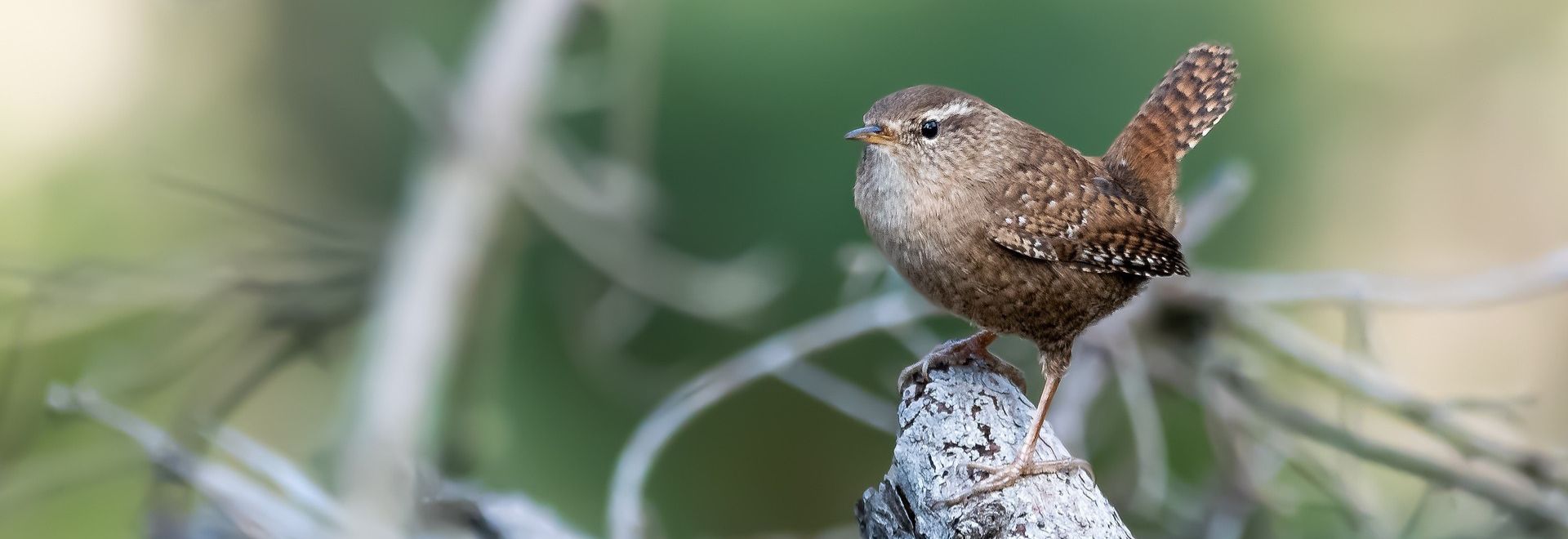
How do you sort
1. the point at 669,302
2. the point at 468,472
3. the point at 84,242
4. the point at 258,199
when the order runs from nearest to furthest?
the point at 468,472, the point at 669,302, the point at 84,242, the point at 258,199

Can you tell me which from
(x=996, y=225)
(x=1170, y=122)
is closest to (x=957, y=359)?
(x=996, y=225)

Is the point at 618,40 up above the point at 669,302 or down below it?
above

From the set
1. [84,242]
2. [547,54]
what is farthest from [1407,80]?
[84,242]

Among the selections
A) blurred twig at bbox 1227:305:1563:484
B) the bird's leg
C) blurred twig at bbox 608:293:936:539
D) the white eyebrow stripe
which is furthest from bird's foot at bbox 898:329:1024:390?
blurred twig at bbox 1227:305:1563:484

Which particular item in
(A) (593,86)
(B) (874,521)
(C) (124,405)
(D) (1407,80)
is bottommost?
(C) (124,405)

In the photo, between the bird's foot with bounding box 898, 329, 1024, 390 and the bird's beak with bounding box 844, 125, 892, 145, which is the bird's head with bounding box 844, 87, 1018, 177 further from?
the bird's foot with bounding box 898, 329, 1024, 390

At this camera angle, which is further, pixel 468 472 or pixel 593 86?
pixel 593 86

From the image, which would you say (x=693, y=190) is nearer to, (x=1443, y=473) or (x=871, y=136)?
(x=871, y=136)

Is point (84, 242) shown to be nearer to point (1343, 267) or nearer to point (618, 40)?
point (618, 40)
